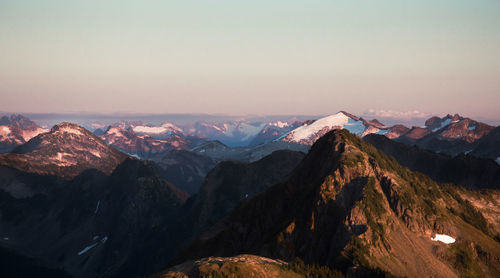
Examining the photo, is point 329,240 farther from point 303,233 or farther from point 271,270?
point 271,270

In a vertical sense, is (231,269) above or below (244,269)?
above

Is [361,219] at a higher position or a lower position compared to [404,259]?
higher

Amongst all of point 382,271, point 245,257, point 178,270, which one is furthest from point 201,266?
point 382,271

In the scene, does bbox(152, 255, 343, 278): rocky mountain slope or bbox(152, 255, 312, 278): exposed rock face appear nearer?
bbox(152, 255, 312, 278): exposed rock face

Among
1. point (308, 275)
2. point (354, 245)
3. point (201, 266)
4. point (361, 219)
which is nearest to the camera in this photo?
point (201, 266)

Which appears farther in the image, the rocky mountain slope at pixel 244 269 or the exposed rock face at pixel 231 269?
the rocky mountain slope at pixel 244 269

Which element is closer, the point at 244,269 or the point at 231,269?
the point at 231,269

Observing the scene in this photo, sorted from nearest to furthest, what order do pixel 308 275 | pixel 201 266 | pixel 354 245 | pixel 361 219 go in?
pixel 201 266, pixel 308 275, pixel 354 245, pixel 361 219

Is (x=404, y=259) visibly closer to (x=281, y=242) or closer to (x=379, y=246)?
(x=379, y=246)

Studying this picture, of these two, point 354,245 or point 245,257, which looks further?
point 354,245
